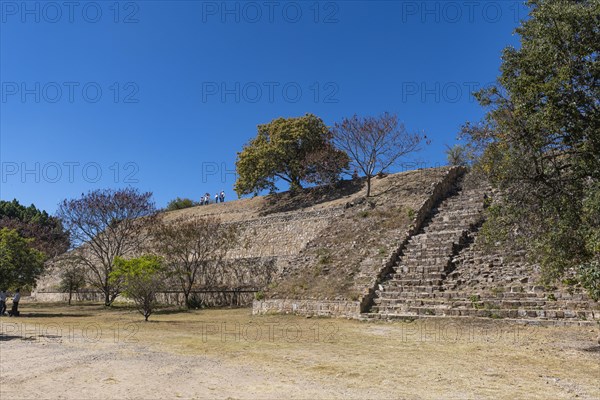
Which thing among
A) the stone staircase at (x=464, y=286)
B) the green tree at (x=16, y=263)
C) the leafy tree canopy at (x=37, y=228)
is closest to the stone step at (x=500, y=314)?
the stone staircase at (x=464, y=286)

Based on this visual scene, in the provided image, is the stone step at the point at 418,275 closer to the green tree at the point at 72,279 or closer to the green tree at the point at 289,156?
the green tree at the point at 289,156

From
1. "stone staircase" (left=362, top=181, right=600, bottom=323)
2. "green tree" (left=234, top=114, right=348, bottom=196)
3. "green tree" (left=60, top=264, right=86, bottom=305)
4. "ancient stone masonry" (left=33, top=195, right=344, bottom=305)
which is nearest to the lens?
"stone staircase" (left=362, top=181, right=600, bottom=323)

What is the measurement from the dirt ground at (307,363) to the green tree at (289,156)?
2474cm

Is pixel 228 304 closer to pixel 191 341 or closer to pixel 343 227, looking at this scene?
pixel 343 227

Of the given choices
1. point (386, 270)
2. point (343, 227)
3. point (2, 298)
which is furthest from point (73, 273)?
point (386, 270)

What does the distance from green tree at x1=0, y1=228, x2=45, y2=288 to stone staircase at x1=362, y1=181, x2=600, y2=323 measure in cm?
1467

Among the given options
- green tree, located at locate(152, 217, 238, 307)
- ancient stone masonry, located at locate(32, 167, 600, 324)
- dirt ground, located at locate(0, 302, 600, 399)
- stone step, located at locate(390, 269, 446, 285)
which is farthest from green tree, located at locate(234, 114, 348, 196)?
dirt ground, located at locate(0, 302, 600, 399)

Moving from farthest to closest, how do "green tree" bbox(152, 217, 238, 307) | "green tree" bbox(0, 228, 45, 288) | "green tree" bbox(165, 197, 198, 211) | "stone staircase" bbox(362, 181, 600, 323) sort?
1. "green tree" bbox(165, 197, 198, 211)
2. "green tree" bbox(152, 217, 238, 307)
3. "green tree" bbox(0, 228, 45, 288)
4. "stone staircase" bbox(362, 181, 600, 323)

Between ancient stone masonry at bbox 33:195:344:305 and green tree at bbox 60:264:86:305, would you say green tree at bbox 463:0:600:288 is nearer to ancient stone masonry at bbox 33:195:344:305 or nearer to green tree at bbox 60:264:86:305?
ancient stone masonry at bbox 33:195:344:305

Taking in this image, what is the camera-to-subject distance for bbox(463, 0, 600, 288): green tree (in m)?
8.61

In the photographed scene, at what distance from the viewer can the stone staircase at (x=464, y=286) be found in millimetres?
12867

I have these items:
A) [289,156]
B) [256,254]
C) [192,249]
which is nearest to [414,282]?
[256,254]

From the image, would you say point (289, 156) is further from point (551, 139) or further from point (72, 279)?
point (551, 139)

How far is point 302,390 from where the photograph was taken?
6000 mm
